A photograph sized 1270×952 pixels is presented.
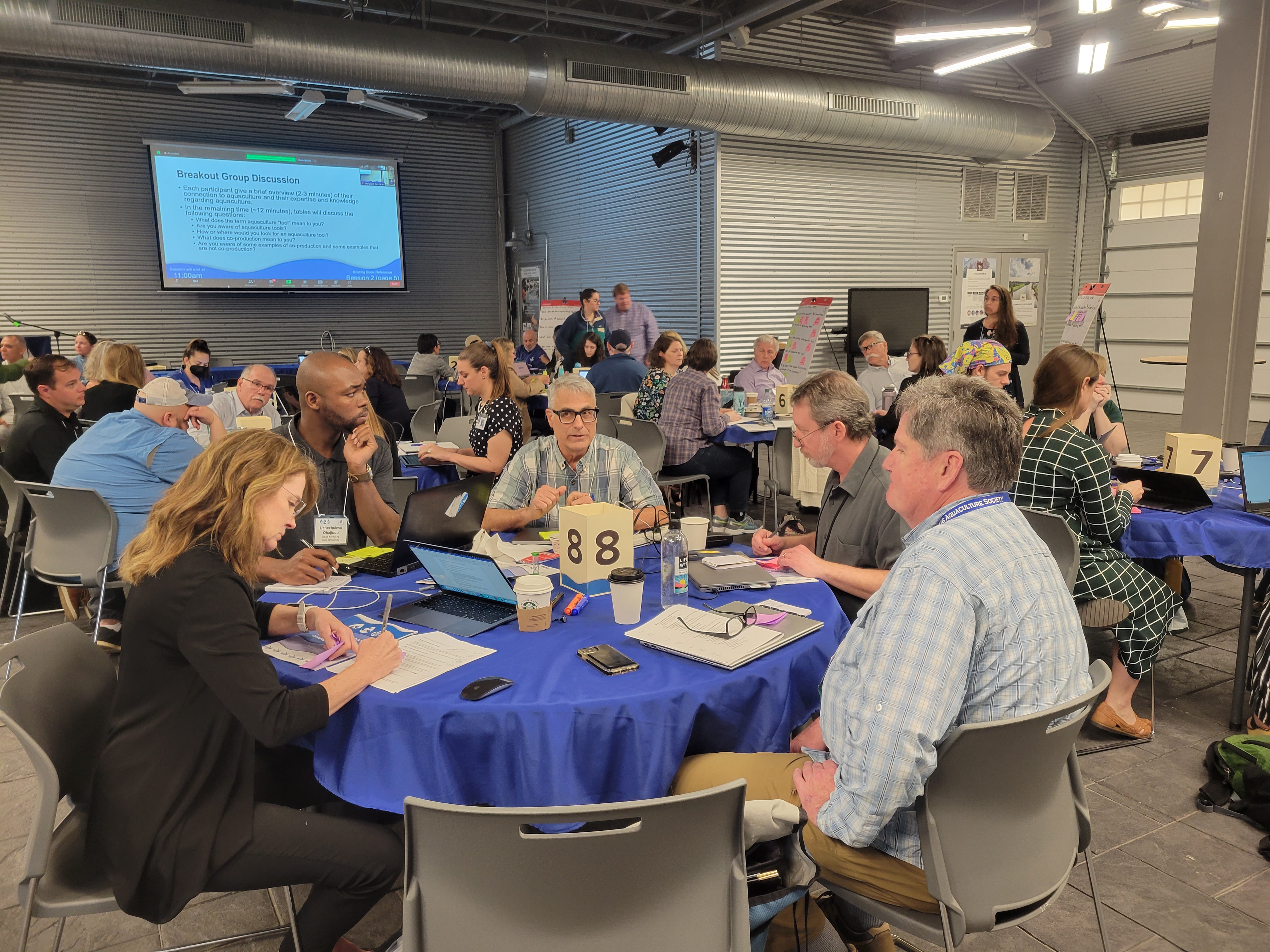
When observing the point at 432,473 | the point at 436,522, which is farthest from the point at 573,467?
the point at 432,473

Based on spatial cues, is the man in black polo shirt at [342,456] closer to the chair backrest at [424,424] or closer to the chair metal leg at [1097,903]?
the chair metal leg at [1097,903]

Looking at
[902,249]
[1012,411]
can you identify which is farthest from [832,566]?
[902,249]

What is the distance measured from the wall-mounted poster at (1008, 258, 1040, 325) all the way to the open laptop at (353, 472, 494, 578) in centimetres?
1115

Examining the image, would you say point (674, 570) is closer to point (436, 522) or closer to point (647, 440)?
point (436, 522)

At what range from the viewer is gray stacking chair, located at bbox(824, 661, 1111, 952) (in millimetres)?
1478

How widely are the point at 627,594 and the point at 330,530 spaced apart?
125 cm

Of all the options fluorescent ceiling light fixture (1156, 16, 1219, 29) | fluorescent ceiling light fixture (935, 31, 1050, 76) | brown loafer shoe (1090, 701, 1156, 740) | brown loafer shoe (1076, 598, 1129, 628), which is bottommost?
brown loafer shoe (1090, 701, 1156, 740)

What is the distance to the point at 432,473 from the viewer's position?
5.07 metres

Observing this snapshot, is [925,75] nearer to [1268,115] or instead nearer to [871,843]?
[1268,115]

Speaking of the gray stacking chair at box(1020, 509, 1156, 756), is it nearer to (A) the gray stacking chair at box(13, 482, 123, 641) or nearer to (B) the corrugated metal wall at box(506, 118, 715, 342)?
(A) the gray stacking chair at box(13, 482, 123, 641)

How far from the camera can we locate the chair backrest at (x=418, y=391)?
29.1 feet

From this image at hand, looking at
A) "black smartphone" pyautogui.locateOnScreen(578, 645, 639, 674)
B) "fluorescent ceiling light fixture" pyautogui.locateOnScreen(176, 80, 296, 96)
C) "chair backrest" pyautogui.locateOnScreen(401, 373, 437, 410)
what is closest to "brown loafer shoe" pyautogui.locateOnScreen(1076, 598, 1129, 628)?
"black smartphone" pyautogui.locateOnScreen(578, 645, 639, 674)

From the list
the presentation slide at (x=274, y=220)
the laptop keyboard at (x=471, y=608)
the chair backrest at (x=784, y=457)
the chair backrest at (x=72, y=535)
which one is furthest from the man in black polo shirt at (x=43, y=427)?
the presentation slide at (x=274, y=220)

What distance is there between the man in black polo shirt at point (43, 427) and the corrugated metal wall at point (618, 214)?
667 cm
